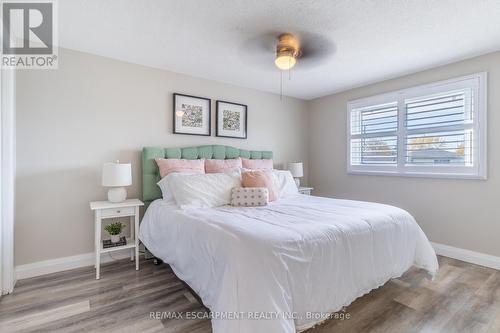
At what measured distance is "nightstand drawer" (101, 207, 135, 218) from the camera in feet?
8.06

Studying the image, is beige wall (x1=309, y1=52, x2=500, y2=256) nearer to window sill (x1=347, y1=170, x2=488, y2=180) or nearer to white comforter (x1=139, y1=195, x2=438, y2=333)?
window sill (x1=347, y1=170, x2=488, y2=180)

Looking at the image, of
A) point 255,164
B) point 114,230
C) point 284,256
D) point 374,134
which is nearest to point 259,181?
point 255,164

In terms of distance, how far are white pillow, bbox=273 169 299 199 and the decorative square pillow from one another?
0.43 meters

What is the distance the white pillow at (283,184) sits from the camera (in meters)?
2.99

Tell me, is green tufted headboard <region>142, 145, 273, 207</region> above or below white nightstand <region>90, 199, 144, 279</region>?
above

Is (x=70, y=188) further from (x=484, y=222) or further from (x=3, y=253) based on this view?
(x=484, y=222)

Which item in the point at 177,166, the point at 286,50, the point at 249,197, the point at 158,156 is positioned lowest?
the point at 249,197

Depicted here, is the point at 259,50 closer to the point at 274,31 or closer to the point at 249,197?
the point at 274,31

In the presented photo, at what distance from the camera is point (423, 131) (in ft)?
10.4

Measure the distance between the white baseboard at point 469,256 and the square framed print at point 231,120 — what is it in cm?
304

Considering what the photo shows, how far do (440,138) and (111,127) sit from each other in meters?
4.02

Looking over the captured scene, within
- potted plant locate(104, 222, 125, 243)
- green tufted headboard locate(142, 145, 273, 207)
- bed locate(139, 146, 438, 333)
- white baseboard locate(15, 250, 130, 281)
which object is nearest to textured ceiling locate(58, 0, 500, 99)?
green tufted headboard locate(142, 145, 273, 207)

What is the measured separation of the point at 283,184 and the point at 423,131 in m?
1.98

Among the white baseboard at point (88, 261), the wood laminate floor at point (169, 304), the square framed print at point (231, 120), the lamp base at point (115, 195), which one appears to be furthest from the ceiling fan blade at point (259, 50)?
the white baseboard at point (88, 261)
